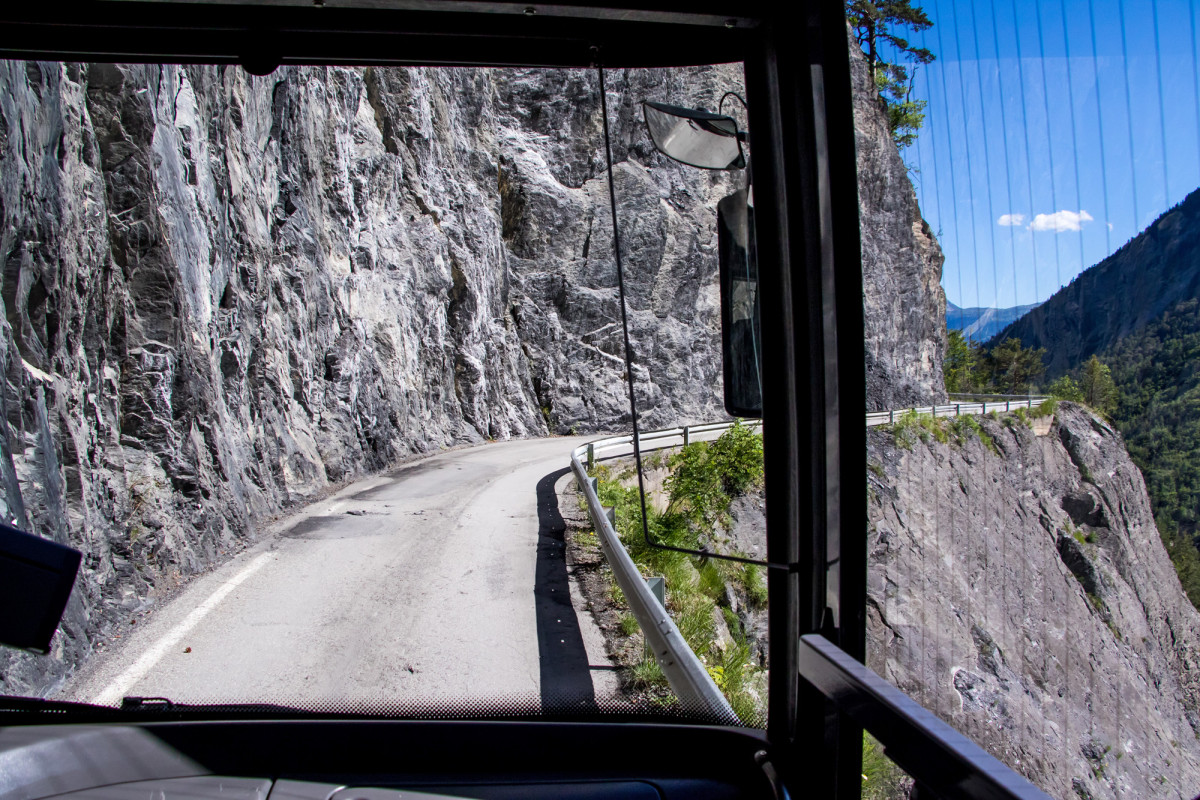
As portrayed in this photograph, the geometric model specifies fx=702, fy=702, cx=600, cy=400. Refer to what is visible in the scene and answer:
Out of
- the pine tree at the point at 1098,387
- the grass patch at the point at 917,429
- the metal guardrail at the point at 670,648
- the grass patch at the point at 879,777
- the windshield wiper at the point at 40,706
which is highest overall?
the pine tree at the point at 1098,387

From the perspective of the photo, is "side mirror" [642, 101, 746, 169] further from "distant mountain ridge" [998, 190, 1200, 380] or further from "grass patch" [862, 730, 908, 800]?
"grass patch" [862, 730, 908, 800]

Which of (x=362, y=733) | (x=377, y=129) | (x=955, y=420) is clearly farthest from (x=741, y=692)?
(x=377, y=129)

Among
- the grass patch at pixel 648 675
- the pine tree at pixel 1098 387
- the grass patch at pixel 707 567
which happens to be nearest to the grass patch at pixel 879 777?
the grass patch at pixel 707 567

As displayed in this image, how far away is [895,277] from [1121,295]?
6.46ft

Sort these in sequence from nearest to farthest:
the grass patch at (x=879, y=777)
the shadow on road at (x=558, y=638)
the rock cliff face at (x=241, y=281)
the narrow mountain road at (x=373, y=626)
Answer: the grass patch at (x=879, y=777) < the shadow on road at (x=558, y=638) < the narrow mountain road at (x=373, y=626) < the rock cliff face at (x=241, y=281)

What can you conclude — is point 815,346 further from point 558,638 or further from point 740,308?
point 558,638

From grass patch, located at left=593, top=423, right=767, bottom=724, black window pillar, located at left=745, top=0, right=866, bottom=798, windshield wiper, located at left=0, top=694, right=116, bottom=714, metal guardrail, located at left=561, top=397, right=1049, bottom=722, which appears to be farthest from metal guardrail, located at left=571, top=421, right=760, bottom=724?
windshield wiper, located at left=0, top=694, right=116, bottom=714

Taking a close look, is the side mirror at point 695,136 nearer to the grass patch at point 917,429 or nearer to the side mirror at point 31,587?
the grass patch at point 917,429

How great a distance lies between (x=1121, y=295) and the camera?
167 centimetres

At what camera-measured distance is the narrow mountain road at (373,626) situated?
13.8 ft

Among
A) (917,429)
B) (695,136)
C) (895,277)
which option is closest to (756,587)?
(917,429)

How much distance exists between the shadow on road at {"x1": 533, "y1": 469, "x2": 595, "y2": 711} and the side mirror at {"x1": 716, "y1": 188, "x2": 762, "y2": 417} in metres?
1.11

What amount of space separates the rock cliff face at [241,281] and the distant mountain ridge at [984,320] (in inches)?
36.1

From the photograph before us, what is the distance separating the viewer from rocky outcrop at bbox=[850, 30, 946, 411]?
3107 mm
